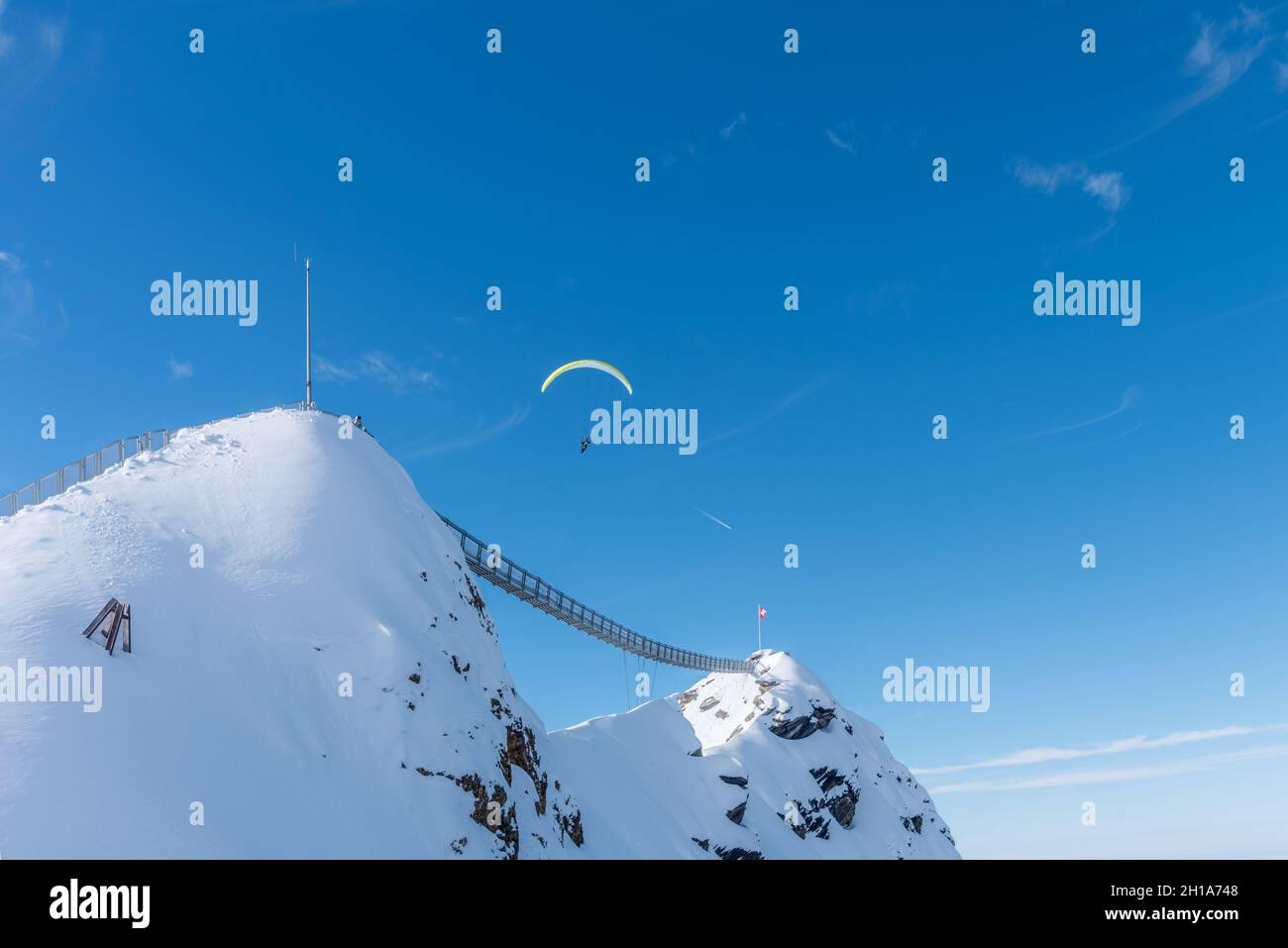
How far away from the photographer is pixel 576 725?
2638 inches

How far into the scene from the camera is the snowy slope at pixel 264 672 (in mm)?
20688

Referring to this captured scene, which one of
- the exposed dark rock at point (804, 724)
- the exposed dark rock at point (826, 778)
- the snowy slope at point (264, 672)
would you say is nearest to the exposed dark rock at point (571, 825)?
the snowy slope at point (264, 672)

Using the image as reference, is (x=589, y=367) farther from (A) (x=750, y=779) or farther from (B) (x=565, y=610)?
(A) (x=750, y=779)

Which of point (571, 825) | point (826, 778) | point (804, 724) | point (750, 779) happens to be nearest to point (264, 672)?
point (571, 825)

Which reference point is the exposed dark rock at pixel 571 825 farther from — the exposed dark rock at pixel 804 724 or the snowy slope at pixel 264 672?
the exposed dark rock at pixel 804 724

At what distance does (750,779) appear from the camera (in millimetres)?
77938

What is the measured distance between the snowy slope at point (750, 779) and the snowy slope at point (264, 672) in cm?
1597

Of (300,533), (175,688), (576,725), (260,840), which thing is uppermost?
(300,533)

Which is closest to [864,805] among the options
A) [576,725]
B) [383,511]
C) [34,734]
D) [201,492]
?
[576,725]

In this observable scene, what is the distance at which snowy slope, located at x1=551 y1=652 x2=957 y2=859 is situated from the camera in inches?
2233

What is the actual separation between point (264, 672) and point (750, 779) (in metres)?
60.3

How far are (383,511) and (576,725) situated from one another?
119 feet
